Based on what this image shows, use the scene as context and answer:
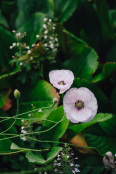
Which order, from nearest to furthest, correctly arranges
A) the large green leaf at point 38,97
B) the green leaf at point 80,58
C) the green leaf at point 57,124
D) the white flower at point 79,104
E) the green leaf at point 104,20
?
the white flower at point 79,104
the green leaf at point 57,124
the large green leaf at point 38,97
the green leaf at point 80,58
the green leaf at point 104,20

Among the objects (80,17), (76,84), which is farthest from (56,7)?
(76,84)

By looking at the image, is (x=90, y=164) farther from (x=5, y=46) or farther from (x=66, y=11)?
(x=66, y=11)

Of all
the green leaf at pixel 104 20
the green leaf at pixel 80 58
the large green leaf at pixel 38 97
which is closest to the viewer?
the large green leaf at pixel 38 97

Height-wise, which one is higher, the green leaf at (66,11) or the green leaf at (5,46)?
the green leaf at (66,11)

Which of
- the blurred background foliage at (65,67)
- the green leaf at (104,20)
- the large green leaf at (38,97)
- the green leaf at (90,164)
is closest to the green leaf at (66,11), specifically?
the blurred background foliage at (65,67)

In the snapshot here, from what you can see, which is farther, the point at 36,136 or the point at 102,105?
the point at 102,105

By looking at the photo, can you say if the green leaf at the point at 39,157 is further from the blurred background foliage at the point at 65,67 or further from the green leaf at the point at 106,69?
the green leaf at the point at 106,69

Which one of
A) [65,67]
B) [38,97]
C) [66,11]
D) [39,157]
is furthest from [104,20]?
[39,157]

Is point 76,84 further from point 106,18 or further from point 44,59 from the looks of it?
point 106,18
